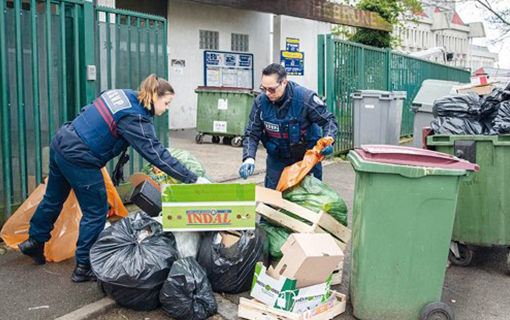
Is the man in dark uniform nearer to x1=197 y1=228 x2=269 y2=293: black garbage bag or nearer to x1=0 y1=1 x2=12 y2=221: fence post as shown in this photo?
x1=197 y1=228 x2=269 y2=293: black garbage bag

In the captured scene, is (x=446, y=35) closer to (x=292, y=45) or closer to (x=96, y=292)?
(x=292, y=45)

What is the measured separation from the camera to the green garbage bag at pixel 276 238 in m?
4.07

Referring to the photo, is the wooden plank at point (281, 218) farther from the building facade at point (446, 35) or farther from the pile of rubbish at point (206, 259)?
the building facade at point (446, 35)

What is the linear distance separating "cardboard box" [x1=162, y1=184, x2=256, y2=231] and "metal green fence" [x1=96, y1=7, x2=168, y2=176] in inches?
90.8

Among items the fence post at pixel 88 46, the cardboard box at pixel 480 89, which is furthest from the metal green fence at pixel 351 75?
the fence post at pixel 88 46

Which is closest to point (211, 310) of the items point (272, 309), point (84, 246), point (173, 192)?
point (272, 309)

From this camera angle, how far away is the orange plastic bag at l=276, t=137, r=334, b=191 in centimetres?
419

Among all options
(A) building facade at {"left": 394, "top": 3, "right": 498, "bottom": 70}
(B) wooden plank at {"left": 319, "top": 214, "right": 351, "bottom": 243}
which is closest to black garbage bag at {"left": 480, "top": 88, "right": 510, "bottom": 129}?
(B) wooden plank at {"left": 319, "top": 214, "right": 351, "bottom": 243}

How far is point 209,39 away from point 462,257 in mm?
10273

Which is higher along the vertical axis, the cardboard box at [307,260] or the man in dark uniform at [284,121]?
the man in dark uniform at [284,121]

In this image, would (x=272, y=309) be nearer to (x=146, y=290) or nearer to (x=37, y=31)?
(x=146, y=290)

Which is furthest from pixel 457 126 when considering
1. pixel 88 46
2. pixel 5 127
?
pixel 5 127

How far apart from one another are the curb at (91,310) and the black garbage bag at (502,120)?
3428mm

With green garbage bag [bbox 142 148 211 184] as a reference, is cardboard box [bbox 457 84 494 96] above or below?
above
